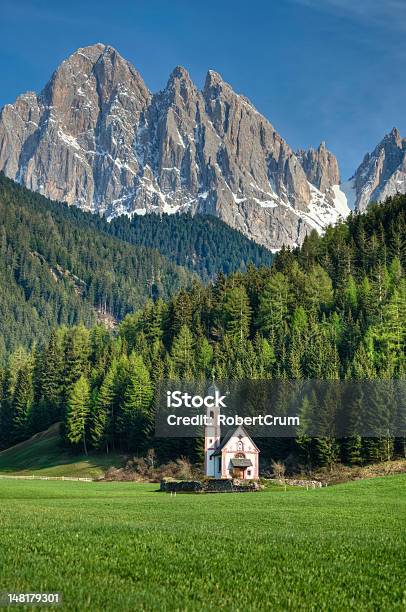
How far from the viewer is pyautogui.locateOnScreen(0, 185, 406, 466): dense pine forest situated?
91.8 m

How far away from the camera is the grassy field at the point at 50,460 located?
97.6 metres

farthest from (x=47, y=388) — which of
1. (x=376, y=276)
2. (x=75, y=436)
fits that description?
(x=376, y=276)

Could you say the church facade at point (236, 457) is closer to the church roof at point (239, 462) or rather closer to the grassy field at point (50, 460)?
the church roof at point (239, 462)

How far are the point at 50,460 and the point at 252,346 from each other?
34843 mm

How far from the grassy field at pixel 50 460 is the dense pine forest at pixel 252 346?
2.84m

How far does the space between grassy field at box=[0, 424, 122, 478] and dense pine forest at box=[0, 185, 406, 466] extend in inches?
112

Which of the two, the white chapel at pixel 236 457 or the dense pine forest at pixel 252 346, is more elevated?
the dense pine forest at pixel 252 346

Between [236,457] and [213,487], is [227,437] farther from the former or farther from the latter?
[213,487]

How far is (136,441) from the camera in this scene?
98.8 metres

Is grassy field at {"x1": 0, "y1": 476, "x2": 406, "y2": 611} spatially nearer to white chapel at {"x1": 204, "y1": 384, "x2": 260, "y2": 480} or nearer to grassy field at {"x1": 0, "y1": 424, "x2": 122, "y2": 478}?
white chapel at {"x1": 204, "y1": 384, "x2": 260, "y2": 480}

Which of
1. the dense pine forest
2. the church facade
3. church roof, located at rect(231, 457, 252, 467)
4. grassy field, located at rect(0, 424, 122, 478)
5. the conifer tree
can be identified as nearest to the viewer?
church roof, located at rect(231, 457, 252, 467)

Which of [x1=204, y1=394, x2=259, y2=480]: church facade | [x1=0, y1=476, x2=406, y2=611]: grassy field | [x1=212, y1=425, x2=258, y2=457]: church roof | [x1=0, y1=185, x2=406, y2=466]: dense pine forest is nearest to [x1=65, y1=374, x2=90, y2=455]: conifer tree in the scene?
[x1=0, y1=185, x2=406, y2=466]: dense pine forest

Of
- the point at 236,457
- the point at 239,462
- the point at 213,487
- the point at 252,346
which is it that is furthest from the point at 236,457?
the point at 252,346

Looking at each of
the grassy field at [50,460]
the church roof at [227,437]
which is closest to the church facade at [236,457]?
the church roof at [227,437]
